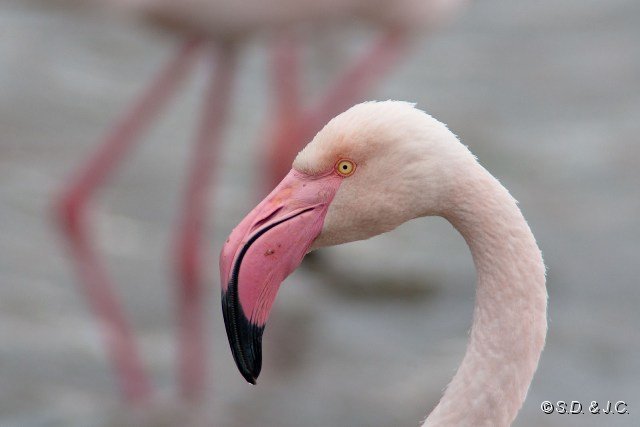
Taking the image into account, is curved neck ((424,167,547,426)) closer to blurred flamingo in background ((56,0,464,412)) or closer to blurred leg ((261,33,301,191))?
blurred flamingo in background ((56,0,464,412))

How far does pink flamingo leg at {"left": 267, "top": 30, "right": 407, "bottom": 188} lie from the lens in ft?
18.6

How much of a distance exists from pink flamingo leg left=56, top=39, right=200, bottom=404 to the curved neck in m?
3.04

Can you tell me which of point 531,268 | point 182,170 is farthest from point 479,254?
point 182,170

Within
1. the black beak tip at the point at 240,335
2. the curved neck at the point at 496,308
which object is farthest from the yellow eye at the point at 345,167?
the black beak tip at the point at 240,335

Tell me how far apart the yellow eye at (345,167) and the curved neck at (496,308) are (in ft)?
0.66

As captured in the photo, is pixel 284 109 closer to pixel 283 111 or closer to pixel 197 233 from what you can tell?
pixel 283 111

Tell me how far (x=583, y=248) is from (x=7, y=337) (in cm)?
293

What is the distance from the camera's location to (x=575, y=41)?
8.51m

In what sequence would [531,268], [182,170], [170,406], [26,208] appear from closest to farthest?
[531,268]
[170,406]
[26,208]
[182,170]

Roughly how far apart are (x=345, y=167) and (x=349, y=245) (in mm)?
4148

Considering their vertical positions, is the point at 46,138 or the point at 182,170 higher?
the point at 46,138

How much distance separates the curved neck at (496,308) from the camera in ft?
7.63

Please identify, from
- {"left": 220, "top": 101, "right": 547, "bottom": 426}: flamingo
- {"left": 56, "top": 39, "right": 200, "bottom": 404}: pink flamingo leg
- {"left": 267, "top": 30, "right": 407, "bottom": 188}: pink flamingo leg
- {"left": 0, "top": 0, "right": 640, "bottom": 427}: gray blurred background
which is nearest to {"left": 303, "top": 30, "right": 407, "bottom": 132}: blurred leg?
{"left": 267, "top": 30, "right": 407, "bottom": 188}: pink flamingo leg

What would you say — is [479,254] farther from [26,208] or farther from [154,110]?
[26,208]
